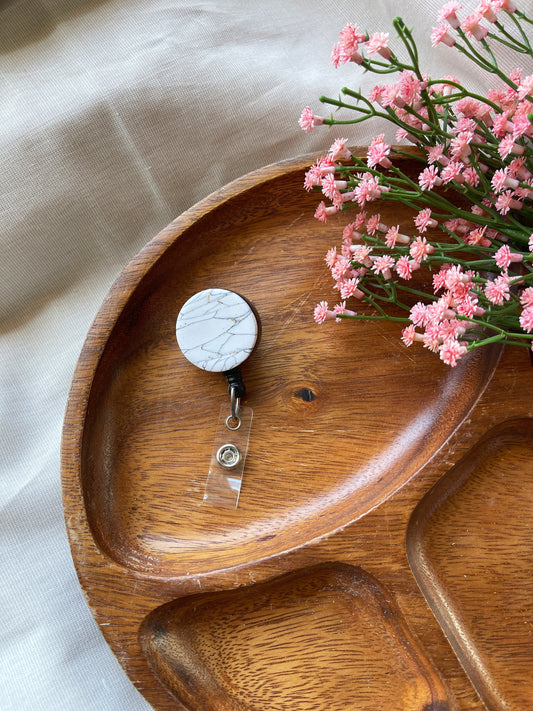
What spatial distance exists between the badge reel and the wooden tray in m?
0.02

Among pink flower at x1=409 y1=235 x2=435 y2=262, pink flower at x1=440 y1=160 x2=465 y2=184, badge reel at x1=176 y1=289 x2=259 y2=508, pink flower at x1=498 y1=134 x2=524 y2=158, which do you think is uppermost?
pink flower at x1=498 y1=134 x2=524 y2=158

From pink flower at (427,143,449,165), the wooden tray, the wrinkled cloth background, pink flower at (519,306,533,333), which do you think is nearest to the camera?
pink flower at (519,306,533,333)

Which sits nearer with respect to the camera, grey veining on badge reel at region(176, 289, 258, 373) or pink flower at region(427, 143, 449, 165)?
pink flower at region(427, 143, 449, 165)

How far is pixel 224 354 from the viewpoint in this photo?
A: 2.79 feet

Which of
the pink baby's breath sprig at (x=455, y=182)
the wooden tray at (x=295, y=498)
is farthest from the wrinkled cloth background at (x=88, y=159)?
the pink baby's breath sprig at (x=455, y=182)

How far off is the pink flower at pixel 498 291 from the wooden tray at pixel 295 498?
23cm

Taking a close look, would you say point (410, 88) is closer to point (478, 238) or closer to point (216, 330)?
point (478, 238)

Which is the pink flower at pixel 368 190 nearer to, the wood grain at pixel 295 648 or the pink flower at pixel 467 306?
the pink flower at pixel 467 306

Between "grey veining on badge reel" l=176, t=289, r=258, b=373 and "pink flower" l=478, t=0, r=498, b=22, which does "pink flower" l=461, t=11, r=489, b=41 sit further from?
"grey veining on badge reel" l=176, t=289, r=258, b=373

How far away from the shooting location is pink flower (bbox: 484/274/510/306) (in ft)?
2.07

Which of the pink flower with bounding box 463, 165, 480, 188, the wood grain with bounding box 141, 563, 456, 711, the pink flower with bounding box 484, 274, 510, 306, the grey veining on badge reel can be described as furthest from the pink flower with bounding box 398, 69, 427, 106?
the wood grain with bounding box 141, 563, 456, 711

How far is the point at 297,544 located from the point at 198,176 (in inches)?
24.7

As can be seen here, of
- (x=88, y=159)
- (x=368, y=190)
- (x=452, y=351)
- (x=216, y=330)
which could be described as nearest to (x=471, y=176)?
(x=368, y=190)

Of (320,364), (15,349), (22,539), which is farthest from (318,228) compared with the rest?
(22,539)
